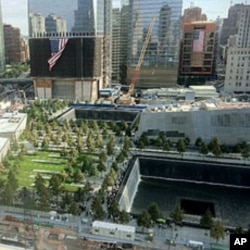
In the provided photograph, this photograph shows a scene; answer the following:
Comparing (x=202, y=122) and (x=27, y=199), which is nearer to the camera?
(x=27, y=199)

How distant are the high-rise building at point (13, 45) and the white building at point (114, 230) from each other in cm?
2713

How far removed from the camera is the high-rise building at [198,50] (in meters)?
21.0

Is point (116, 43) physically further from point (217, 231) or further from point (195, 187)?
point (217, 231)

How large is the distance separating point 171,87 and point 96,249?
15.6 meters

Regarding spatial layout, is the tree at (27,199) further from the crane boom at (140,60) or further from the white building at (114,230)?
the crane boom at (140,60)

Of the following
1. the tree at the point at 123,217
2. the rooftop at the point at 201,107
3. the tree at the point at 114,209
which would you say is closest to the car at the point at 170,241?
the tree at the point at 123,217

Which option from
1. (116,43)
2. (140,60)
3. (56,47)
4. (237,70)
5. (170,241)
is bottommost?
(170,241)

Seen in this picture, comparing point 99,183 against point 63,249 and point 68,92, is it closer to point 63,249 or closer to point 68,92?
point 63,249

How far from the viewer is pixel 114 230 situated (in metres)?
5.68

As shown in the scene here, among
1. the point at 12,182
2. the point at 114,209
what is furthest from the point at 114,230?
the point at 12,182

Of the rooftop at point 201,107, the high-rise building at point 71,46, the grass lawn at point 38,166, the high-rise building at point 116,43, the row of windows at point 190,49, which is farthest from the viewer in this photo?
the high-rise building at point 116,43

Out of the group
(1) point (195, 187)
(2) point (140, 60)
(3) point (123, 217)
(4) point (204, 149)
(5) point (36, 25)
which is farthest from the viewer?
(2) point (140, 60)

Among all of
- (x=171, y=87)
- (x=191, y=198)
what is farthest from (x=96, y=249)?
(x=171, y=87)

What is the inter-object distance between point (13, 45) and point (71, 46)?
15319 millimetres
